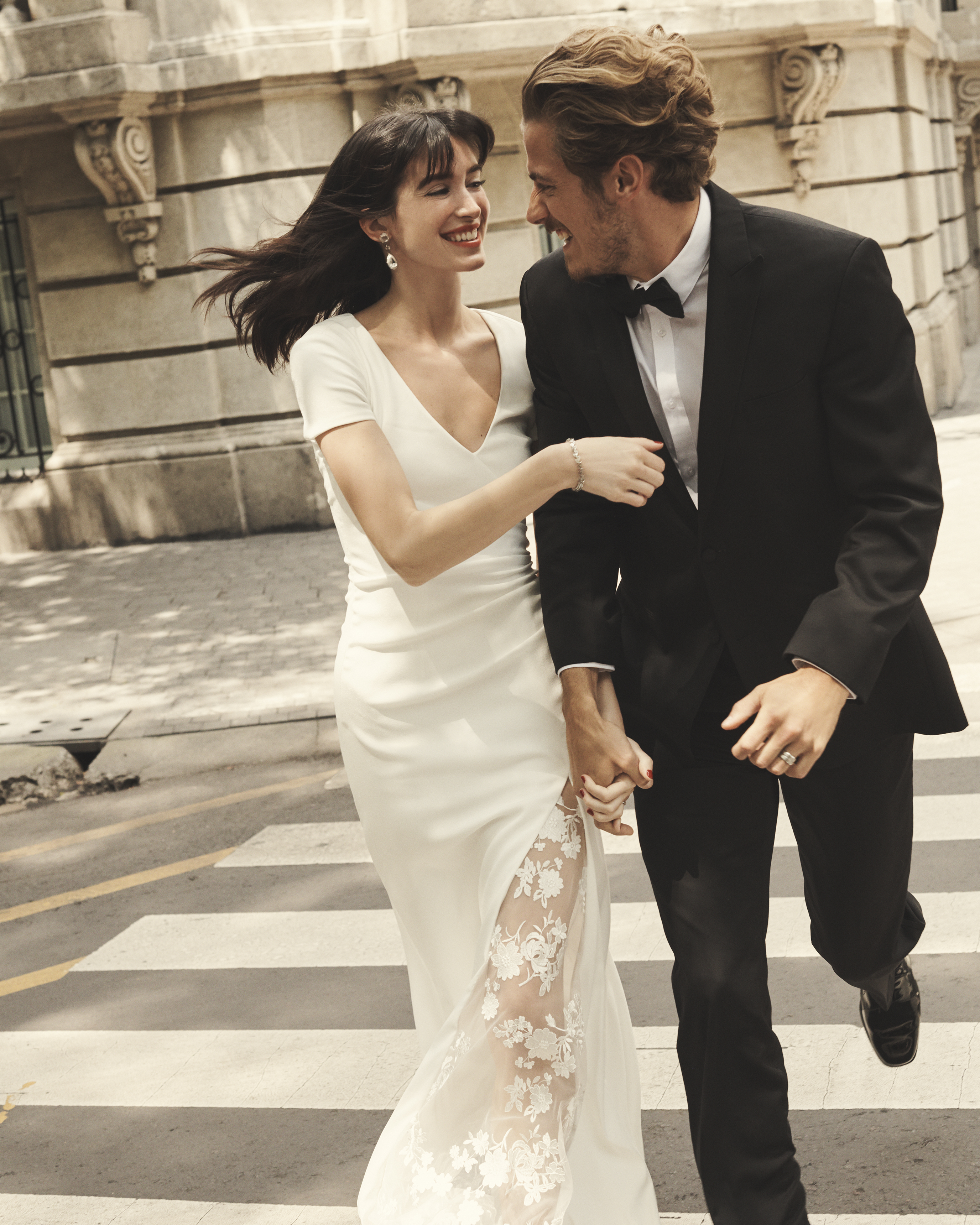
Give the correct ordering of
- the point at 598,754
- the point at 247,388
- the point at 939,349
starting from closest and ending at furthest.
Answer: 1. the point at 598,754
2. the point at 247,388
3. the point at 939,349

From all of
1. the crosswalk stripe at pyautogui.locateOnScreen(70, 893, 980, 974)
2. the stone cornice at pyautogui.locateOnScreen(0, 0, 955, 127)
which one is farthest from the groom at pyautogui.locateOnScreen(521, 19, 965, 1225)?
the stone cornice at pyautogui.locateOnScreen(0, 0, 955, 127)

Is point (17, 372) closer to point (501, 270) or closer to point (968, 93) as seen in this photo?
point (501, 270)

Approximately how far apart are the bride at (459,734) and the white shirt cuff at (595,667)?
0.58 feet

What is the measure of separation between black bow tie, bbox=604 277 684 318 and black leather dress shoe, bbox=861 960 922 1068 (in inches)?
61.0

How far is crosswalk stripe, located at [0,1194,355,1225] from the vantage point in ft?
10.5

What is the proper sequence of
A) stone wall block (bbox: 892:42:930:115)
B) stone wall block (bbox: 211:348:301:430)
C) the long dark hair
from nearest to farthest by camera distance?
the long dark hair
stone wall block (bbox: 211:348:301:430)
stone wall block (bbox: 892:42:930:115)

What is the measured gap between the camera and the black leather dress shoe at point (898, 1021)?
328cm

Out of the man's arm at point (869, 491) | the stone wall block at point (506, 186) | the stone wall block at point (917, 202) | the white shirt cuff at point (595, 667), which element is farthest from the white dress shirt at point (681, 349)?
the stone wall block at point (917, 202)

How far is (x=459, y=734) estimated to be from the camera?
2.95 metres

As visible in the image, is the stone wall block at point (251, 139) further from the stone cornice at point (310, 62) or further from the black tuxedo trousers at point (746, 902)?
the black tuxedo trousers at point (746, 902)

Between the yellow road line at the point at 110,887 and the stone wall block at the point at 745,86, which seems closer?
the yellow road line at the point at 110,887

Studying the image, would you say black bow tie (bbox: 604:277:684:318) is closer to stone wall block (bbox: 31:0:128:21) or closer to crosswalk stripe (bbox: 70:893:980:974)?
crosswalk stripe (bbox: 70:893:980:974)

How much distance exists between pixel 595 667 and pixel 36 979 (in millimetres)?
2843

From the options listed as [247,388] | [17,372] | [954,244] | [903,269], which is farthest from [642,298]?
[954,244]
